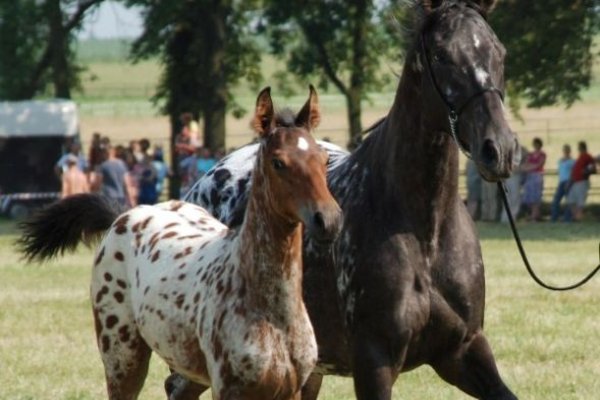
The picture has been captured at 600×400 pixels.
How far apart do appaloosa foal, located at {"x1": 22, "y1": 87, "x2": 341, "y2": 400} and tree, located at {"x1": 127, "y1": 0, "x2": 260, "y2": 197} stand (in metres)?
30.8

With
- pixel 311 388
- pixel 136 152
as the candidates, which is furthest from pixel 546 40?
pixel 311 388

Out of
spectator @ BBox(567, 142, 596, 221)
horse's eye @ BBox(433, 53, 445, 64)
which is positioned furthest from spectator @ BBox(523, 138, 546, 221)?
horse's eye @ BBox(433, 53, 445, 64)

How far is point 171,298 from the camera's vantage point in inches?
296

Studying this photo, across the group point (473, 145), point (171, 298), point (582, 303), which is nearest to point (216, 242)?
point (171, 298)

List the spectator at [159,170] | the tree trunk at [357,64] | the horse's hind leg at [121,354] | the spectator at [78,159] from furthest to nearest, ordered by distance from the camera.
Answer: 1. the tree trunk at [357,64]
2. the spectator at [159,170]
3. the spectator at [78,159]
4. the horse's hind leg at [121,354]

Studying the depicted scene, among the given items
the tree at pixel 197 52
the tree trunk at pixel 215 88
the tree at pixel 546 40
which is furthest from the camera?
the tree at pixel 197 52

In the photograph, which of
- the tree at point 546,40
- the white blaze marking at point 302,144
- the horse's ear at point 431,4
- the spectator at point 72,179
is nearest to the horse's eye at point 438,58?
the horse's ear at point 431,4

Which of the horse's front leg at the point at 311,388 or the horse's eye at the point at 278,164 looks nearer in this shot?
the horse's eye at the point at 278,164

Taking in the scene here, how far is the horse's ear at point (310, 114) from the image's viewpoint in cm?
691

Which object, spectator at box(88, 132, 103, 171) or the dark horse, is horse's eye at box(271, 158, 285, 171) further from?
spectator at box(88, 132, 103, 171)

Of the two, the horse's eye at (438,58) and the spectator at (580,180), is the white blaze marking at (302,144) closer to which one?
the horse's eye at (438,58)

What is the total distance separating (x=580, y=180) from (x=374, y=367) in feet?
79.4

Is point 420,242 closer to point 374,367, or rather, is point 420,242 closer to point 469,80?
point 374,367

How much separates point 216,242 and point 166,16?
3122 cm
